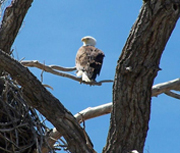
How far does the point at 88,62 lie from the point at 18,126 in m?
5.59

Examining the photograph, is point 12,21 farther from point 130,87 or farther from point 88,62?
point 88,62

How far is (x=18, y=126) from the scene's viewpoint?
12.9ft

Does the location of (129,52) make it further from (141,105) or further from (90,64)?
(90,64)

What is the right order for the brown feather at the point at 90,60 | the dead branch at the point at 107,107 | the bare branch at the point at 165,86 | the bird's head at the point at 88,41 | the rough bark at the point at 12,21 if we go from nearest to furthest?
the rough bark at the point at 12,21
the dead branch at the point at 107,107
the bare branch at the point at 165,86
the brown feather at the point at 90,60
the bird's head at the point at 88,41

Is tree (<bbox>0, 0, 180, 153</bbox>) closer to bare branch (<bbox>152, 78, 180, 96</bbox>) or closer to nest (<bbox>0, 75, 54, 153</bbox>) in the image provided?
nest (<bbox>0, 75, 54, 153</bbox>)

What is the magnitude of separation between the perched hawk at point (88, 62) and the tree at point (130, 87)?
4.56 meters

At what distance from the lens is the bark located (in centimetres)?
329

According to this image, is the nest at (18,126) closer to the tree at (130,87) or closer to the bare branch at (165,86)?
the tree at (130,87)

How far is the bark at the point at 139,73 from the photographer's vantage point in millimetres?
3291

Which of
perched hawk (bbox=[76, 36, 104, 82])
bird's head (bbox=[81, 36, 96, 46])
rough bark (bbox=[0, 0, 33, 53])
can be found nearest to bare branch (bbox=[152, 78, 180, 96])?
perched hawk (bbox=[76, 36, 104, 82])

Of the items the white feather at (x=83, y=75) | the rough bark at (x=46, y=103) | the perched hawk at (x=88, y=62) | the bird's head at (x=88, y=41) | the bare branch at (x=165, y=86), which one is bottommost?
the rough bark at (x=46, y=103)

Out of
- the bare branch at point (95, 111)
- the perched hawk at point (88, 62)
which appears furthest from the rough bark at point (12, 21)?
the perched hawk at point (88, 62)

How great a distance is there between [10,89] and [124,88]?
125cm

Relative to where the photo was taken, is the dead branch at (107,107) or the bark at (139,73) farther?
the dead branch at (107,107)
